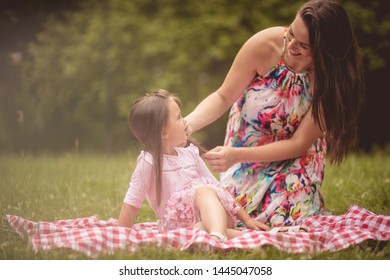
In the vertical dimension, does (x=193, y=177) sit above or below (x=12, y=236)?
above

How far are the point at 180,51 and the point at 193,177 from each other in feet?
8.31

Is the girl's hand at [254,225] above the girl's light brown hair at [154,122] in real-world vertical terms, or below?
below

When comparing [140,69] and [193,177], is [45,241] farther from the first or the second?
[140,69]

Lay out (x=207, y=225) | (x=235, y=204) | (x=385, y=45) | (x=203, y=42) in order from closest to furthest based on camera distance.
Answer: (x=207, y=225) → (x=235, y=204) → (x=385, y=45) → (x=203, y=42)

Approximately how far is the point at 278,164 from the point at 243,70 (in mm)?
374

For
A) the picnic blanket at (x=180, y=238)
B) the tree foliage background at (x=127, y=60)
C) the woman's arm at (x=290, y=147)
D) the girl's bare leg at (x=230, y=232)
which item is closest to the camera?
the picnic blanket at (x=180, y=238)

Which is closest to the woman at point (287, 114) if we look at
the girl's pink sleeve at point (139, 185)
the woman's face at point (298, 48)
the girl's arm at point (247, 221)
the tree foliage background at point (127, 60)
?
the woman's face at point (298, 48)

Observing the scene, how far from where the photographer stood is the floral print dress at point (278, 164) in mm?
2199

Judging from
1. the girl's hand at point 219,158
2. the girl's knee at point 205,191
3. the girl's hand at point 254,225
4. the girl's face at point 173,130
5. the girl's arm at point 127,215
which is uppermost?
the girl's face at point 173,130

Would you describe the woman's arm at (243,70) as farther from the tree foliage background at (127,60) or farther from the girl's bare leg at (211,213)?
the tree foliage background at (127,60)

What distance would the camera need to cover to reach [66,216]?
2.34m
